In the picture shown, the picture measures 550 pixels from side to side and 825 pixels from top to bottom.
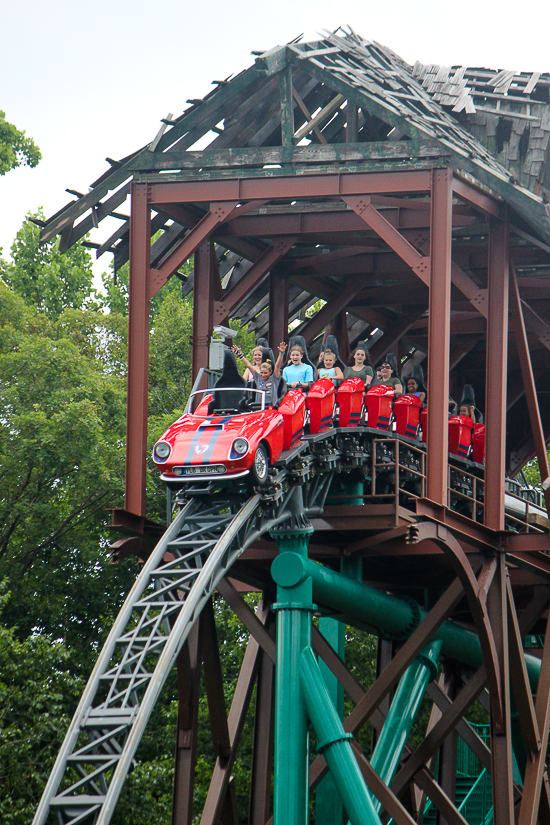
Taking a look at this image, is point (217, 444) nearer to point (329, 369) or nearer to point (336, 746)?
point (329, 369)

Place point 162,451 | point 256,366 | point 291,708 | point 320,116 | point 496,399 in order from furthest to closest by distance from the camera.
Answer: point 320,116 → point 496,399 → point 256,366 → point 291,708 → point 162,451

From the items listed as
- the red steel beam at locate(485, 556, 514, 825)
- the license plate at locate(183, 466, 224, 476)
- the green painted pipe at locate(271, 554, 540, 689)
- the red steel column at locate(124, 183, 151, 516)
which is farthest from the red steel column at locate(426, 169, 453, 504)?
the red steel column at locate(124, 183, 151, 516)

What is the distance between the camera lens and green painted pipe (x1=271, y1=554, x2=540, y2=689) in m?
17.1

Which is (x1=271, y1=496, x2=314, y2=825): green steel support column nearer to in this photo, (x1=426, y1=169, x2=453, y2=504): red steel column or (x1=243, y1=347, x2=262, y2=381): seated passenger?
(x1=243, y1=347, x2=262, y2=381): seated passenger

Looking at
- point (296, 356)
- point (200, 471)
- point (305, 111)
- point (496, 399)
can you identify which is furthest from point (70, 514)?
point (200, 471)

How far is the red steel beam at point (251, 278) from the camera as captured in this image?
21422 millimetres

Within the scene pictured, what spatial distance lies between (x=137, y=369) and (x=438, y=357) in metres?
4.18

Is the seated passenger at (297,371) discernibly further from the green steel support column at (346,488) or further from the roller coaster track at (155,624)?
the green steel support column at (346,488)

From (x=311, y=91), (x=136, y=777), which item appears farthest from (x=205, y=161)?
(x=136, y=777)

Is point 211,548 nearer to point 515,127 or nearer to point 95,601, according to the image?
point 515,127

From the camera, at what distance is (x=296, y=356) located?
1812cm

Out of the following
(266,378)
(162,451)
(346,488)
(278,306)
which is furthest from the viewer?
(278,306)

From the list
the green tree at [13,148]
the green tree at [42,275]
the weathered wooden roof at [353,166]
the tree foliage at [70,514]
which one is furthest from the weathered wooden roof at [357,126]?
the green tree at [42,275]

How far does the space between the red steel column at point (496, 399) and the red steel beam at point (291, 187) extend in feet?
7.13
